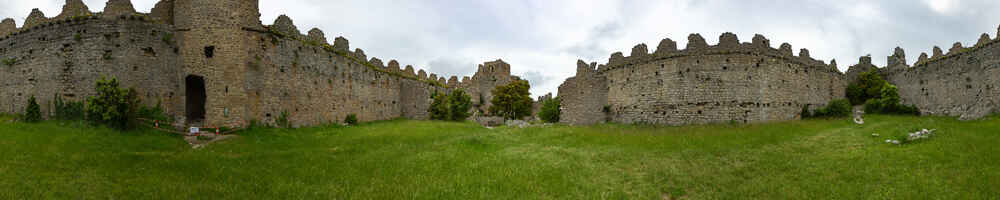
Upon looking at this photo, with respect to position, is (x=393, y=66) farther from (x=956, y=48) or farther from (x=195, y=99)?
(x=956, y=48)

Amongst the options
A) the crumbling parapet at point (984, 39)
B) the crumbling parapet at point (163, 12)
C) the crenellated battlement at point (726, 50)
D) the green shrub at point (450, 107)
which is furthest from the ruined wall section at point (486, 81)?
the crumbling parapet at point (984, 39)

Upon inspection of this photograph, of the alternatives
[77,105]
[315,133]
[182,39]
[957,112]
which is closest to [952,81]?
[957,112]

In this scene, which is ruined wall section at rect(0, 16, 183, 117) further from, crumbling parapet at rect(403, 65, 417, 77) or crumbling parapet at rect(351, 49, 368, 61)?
crumbling parapet at rect(403, 65, 417, 77)

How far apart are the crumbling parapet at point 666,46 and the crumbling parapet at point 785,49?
16.4 feet

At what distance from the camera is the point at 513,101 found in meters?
40.8

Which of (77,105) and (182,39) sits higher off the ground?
(182,39)

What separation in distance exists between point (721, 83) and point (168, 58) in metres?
25.0

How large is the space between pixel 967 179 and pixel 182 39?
81.9ft

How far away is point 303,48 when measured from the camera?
74.8ft

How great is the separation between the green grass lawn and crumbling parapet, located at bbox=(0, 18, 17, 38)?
8.03 m

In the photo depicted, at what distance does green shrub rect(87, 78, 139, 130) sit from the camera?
15.3 metres

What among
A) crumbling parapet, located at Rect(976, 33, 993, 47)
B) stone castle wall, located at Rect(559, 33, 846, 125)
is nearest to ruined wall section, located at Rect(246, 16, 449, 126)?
stone castle wall, located at Rect(559, 33, 846, 125)

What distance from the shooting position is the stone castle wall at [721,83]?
21.0 meters

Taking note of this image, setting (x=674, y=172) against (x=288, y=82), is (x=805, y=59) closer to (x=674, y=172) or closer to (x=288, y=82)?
(x=674, y=172)
